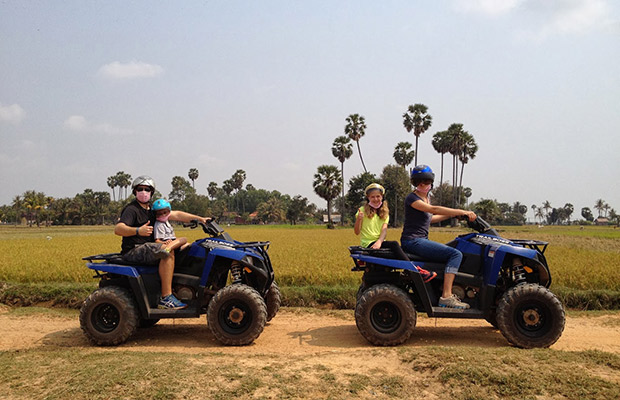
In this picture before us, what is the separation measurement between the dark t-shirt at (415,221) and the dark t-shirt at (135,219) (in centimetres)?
385

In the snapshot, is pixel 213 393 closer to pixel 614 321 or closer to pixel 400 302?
pixel 400 302

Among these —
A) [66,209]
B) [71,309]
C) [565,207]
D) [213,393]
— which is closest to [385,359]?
[213,393]

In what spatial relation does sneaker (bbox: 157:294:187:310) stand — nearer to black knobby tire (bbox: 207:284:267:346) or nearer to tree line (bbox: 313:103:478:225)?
black knobby tire (bbox: 207:284:267:346)

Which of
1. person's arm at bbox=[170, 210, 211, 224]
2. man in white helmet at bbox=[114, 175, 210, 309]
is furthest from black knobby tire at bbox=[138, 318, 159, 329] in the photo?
person's arm at bbox=[170, 210, 211, 224]

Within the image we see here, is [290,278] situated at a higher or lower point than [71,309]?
higher

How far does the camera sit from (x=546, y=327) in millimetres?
5957

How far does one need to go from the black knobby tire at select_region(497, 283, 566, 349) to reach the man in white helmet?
14.7 ft

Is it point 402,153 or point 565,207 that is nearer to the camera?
point 402,153

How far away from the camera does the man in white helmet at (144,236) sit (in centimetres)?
642

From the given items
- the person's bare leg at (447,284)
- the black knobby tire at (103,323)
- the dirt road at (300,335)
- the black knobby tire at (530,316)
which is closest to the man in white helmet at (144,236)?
the black knobby tire at (103,323)

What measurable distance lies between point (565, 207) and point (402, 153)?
3823 inches

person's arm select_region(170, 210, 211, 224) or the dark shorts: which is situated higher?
person's arm select_region(170, 210, 211, 224)

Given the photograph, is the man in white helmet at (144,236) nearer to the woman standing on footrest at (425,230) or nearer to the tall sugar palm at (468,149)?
the woman standing on footrest at (425,230)

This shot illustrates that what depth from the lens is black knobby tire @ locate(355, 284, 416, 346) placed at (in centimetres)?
615
